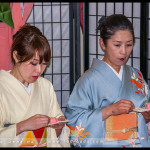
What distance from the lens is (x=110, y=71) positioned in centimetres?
346

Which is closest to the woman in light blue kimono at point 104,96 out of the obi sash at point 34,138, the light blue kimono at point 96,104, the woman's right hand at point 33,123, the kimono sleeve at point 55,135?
the light blue kimono at point 96,104

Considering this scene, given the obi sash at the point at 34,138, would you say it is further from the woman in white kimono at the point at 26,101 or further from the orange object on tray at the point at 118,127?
the orange object on tray at the point at 118,127

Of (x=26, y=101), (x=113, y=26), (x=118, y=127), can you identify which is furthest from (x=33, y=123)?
A: (x=113, y=26)

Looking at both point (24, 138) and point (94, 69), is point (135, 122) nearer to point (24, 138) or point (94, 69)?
point (94, 69)

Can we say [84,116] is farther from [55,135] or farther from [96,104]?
[55,135]

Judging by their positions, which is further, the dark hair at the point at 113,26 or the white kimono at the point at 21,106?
the dark hair at the point at 113,26

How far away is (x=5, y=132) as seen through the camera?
291 cm

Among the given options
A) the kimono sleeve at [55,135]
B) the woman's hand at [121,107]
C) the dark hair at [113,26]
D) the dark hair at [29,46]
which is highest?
the dark hair at [113,26]

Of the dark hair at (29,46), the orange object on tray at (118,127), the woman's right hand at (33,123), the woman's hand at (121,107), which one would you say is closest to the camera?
the woman's right hand at (33,123)

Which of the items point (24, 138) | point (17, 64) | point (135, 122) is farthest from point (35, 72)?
point (135, 122)

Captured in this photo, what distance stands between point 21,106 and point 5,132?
0.27 meters

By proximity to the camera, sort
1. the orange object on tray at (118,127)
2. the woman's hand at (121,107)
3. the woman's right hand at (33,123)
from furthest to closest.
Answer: the orange object on tray at (118,127) < the woman's hand at (121,107) < the woman's right hand at (33,123)

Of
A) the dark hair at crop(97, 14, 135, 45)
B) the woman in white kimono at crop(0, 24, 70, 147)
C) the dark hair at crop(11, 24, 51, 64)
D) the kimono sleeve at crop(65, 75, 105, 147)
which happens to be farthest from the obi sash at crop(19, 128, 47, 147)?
the dark hair at crop(97, 14, 135, 45)

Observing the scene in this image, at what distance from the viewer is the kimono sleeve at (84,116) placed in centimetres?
329
